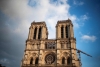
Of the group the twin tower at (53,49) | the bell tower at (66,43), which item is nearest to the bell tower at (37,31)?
the twin tower at (53,49)

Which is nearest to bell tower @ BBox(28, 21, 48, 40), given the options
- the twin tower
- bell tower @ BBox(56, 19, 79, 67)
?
the twin tower

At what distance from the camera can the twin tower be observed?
35.0 m

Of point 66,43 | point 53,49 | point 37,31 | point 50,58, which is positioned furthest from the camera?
point 37,31

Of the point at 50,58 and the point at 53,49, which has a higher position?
the point at 53,49

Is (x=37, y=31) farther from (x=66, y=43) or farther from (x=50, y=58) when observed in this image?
(x=66, y=43)

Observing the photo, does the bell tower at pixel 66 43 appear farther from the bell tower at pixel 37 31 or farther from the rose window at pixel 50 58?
the bell tower at pixel 37 31

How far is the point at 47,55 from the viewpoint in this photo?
3741 centimetres

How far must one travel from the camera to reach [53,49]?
37406mm

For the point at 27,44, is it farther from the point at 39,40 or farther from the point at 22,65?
the point at 22,65

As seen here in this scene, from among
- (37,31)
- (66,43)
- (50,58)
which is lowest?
(50,58)

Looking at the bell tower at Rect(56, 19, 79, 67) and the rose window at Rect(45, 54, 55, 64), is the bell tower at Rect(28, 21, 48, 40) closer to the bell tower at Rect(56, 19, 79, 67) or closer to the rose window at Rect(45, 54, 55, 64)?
the bell tower at Rect(56, 19, 79, 67)

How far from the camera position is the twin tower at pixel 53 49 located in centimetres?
3500

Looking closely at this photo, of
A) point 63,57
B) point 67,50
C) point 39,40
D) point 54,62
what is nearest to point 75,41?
point 67,50

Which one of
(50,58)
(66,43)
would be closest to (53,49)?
(50,58)
